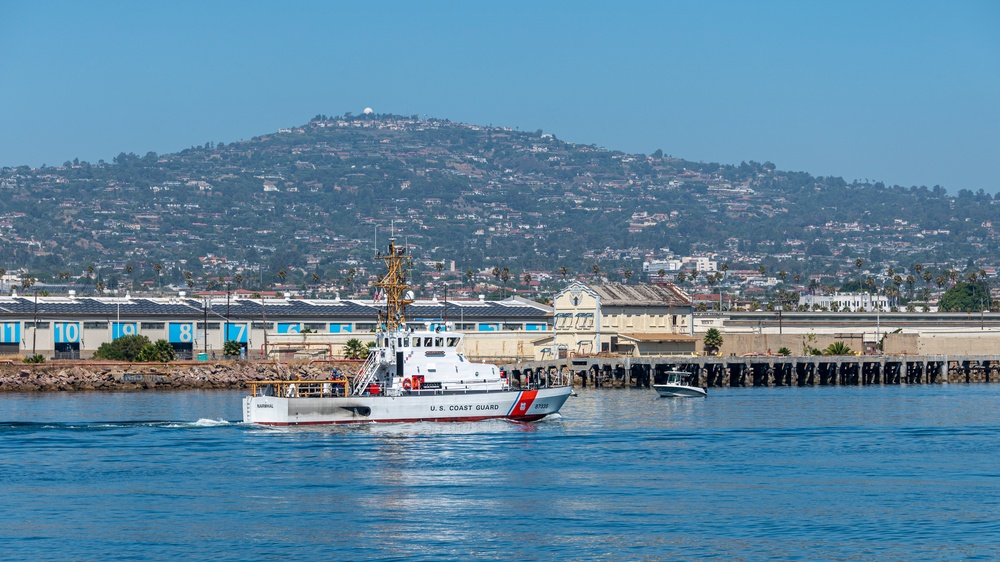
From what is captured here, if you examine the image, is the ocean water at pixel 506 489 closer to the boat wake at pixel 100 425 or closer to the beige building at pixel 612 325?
the boat wake at pixel 100 425

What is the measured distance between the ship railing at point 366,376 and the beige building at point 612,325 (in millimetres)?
50848

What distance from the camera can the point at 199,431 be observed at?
6050 centimetres

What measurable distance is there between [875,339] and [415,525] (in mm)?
102404

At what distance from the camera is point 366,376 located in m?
65.8

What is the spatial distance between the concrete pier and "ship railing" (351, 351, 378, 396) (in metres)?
36.8

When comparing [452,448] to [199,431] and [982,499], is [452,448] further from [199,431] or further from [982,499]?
[982,499]

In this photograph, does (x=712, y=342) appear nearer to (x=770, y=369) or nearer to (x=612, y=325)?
(x=612, y=325)

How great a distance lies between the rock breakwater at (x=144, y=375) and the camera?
97.8m

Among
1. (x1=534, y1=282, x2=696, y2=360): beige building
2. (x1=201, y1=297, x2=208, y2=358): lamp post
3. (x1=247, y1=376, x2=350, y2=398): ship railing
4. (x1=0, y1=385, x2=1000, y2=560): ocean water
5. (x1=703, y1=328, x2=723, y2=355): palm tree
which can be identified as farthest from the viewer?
(x1=703, y1=328, x2=723, y2=355): palm tree

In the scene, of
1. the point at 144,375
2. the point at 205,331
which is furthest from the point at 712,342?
the point at 144,375

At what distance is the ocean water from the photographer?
121ft

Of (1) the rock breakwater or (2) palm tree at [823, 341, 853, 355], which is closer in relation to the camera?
A: (1) the rock breakwater

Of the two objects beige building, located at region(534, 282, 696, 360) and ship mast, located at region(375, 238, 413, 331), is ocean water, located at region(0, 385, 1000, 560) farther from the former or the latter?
beige building, located at region(534, 282, 696, 360)

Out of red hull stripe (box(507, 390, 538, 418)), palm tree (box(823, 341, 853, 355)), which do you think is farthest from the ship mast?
palm tree (box(823, 341, 853, 355))
